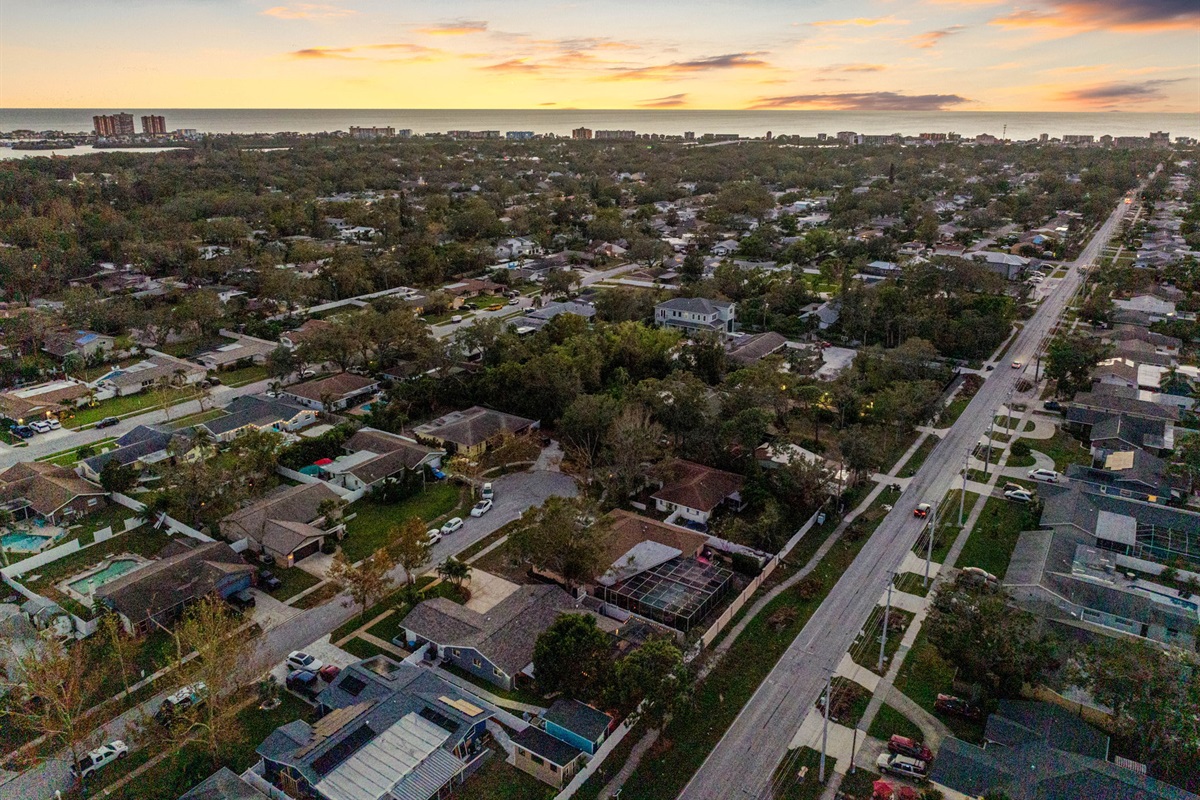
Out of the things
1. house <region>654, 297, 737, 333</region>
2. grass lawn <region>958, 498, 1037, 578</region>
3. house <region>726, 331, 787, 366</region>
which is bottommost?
grass lawn <region>958, 498, 1037, 578</region>

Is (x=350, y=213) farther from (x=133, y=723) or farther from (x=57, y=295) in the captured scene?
(x=133, y=723)

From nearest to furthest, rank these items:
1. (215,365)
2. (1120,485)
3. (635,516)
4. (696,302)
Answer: (635,516), (1120,485), (215,365), (696,302)

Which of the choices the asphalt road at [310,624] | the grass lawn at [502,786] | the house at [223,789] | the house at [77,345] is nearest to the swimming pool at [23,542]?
the asphalt road at [310,624]

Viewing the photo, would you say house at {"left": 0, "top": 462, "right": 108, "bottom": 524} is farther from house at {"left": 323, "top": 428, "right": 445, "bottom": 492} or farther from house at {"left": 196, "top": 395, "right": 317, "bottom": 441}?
house at {"left": 323, "top": 428, "right": 445, "bottom": 492}

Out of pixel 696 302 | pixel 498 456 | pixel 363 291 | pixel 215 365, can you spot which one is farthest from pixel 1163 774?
pixel 363 291

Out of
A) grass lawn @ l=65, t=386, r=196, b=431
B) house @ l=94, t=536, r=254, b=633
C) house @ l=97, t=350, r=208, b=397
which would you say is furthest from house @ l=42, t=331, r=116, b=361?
house @ l=94, t=536, r=254, b=633

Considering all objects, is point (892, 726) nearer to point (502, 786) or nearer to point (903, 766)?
point (903, 766)
